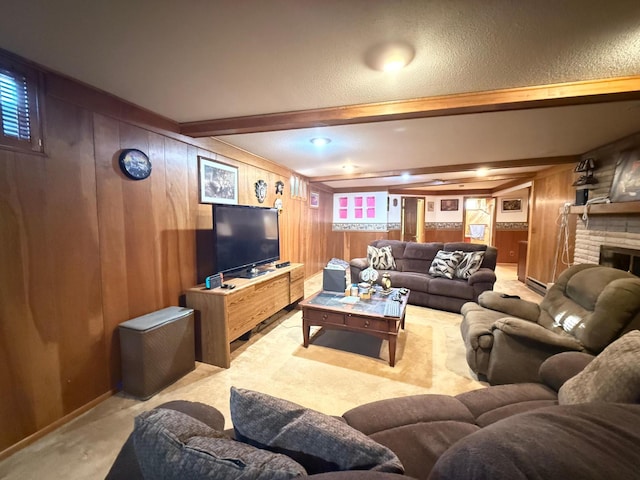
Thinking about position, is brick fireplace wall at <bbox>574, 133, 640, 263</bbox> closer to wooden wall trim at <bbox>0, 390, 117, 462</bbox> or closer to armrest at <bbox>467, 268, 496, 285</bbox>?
armrest at <bbox>467, 268, 496, 285</bbox>

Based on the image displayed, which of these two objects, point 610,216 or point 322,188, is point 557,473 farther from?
point 322,188

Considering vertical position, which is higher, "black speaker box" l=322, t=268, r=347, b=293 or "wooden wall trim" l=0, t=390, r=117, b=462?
"black speaker box" l=322, t=268, r=347, b=293

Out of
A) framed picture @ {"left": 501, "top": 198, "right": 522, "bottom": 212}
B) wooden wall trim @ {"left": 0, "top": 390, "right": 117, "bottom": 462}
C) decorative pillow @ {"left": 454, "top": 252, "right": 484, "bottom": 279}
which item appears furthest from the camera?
framed picture @ {"left": 501, "top": 198, "right": 522, "bottom": 212}

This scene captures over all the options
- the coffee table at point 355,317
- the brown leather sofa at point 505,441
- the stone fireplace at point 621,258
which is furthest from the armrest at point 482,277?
the brown leather sofa at point 505,441

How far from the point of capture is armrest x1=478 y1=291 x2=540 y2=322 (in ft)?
7.84

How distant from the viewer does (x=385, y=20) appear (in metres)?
1.22

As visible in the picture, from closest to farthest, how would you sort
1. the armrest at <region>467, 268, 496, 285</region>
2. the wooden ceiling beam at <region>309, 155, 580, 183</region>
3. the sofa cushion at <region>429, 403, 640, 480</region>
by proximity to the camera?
the sofa cushion at <region>429, 403, 640, 480</region>, the armrest at <region>467, 268, 496, 285</region>, the wooden ceiling beam at <region>309, 155, 580, 183</region>

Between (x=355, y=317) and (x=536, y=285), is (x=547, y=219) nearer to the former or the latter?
(x=536, y=285)

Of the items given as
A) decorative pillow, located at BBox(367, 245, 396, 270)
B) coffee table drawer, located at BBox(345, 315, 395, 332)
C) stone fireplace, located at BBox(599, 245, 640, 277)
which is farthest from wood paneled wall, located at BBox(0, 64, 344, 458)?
stone fireplace, located at BBox(599, 245, 640, 277)

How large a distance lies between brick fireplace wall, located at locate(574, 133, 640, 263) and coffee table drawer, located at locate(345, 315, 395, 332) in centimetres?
279

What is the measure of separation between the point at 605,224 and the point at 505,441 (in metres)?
4.15

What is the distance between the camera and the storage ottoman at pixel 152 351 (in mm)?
1937

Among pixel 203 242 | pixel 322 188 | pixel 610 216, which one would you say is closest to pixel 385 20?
pixel 203 242

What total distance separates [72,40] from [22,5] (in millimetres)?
220
